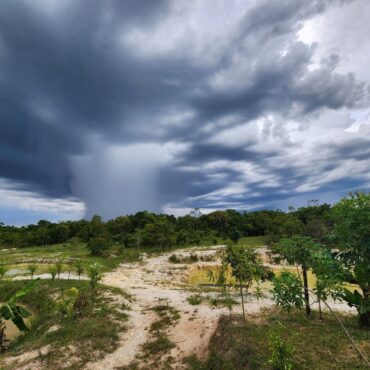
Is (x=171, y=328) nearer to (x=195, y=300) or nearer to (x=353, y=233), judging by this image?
(x=195, y=300)

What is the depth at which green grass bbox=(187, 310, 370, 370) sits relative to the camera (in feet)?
31.0

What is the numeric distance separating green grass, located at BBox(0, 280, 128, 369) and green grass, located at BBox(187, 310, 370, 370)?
510 cm

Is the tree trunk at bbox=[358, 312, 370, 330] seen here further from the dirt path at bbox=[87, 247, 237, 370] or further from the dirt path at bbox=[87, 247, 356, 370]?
the dirt path at bbox=[87, 247, 237, 370]

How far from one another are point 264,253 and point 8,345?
1670 inches

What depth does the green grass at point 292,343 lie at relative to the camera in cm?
946

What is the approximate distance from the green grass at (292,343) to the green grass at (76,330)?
5096 millimetres

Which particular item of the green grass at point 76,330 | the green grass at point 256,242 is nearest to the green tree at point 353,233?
the green grass at point 76,330

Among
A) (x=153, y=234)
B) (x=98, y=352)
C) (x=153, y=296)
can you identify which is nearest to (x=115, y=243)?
(x=153, y=234)

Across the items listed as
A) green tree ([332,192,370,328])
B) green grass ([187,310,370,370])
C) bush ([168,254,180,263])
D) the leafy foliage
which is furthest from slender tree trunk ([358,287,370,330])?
bush ([168,254,180,263])

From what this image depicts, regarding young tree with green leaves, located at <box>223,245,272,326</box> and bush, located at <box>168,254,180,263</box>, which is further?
bush, located at <box>168,254,180,263</box>

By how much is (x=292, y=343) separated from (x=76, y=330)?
1141 centimetres

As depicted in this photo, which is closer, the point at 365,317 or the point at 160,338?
the point at 365,317

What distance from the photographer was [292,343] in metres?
10.6

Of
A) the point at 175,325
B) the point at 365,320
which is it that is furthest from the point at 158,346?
the point at 365,320
